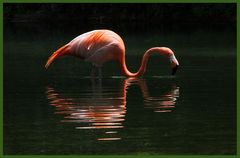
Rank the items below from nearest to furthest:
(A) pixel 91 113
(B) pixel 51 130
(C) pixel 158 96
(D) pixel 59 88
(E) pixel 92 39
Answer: (B) pixel 51 130, (A) pixel 91 113, (C) pixel 158 96, (D) pixel 59 88, (E) pixel 92 39

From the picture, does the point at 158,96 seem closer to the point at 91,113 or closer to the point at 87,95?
the point at 87,95

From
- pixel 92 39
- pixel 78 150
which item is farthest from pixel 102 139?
pixel 92 39

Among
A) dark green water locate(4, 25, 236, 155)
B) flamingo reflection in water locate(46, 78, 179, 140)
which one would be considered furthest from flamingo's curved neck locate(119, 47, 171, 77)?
flamingo reflection in water locate(46, 78, 179, 140)

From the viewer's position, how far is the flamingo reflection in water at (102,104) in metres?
10.8

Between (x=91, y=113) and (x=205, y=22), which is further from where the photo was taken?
(x=205, y=22)

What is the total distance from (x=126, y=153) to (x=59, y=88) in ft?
19.9

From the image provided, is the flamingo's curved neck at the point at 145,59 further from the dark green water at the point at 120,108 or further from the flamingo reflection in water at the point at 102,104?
the flamingo reflection in water at the point at 102,104

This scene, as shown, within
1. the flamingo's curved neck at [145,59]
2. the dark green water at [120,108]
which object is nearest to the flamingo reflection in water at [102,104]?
the dark green water at [120,108]

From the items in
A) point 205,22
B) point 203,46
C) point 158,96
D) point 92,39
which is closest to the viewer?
point 158,96

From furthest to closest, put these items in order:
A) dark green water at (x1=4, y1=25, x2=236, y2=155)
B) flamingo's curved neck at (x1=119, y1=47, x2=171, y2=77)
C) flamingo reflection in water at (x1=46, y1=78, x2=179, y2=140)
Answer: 1. flamingo's curved neck at (x1=119, y1=47, x2=171, y2=77)
2. flamingo reflection in water at (x1=46, y1=78, x2=179, y2=140)
3. dark green water at (x1=4, y1=25, x2=236, y2=155)

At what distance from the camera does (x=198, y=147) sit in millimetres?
9211

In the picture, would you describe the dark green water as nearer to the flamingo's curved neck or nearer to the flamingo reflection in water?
the flamingo reflection in water

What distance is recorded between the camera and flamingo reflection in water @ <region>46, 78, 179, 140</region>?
10.8m

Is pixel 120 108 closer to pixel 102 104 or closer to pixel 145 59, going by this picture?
pixel 102 104
